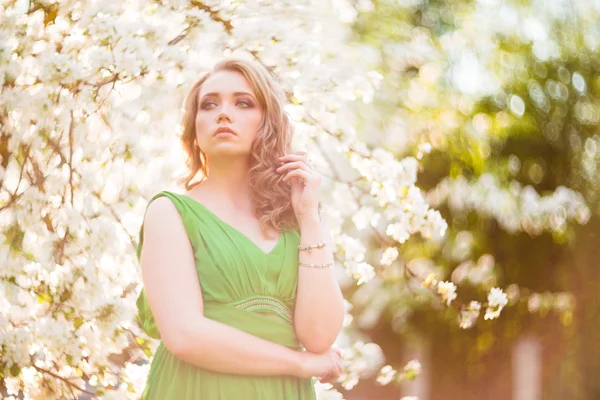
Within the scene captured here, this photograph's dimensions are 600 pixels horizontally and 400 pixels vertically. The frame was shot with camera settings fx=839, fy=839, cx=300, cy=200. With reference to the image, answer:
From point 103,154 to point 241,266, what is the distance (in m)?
1.54

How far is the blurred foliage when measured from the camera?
729cm

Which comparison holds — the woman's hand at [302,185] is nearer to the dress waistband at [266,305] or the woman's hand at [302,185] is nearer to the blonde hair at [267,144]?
the blonde hair at [267,144]

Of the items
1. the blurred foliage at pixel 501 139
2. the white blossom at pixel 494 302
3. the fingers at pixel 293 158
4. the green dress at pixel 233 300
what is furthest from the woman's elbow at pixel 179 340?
the blurred foliage at pixel 501 139

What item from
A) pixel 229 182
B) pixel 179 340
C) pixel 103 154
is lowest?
pixel 179 340

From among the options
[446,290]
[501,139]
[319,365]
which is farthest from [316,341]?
[501,139]

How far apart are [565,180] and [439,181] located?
5.77 ft

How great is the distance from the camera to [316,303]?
192 centimetres

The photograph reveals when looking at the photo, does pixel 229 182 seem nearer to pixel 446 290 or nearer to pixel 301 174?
pixel 301 174

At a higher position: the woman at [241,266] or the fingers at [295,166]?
the fingers at [295,166]

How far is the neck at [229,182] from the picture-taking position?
6.68 feet

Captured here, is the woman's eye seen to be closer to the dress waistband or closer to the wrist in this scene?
the wrist

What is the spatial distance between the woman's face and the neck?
0.03m

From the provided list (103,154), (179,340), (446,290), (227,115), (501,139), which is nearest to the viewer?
(179,340)

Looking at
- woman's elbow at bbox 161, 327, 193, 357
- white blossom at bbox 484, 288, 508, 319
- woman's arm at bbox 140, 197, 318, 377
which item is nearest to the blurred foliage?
white blossom at bbox 484, 288, 508, 319
